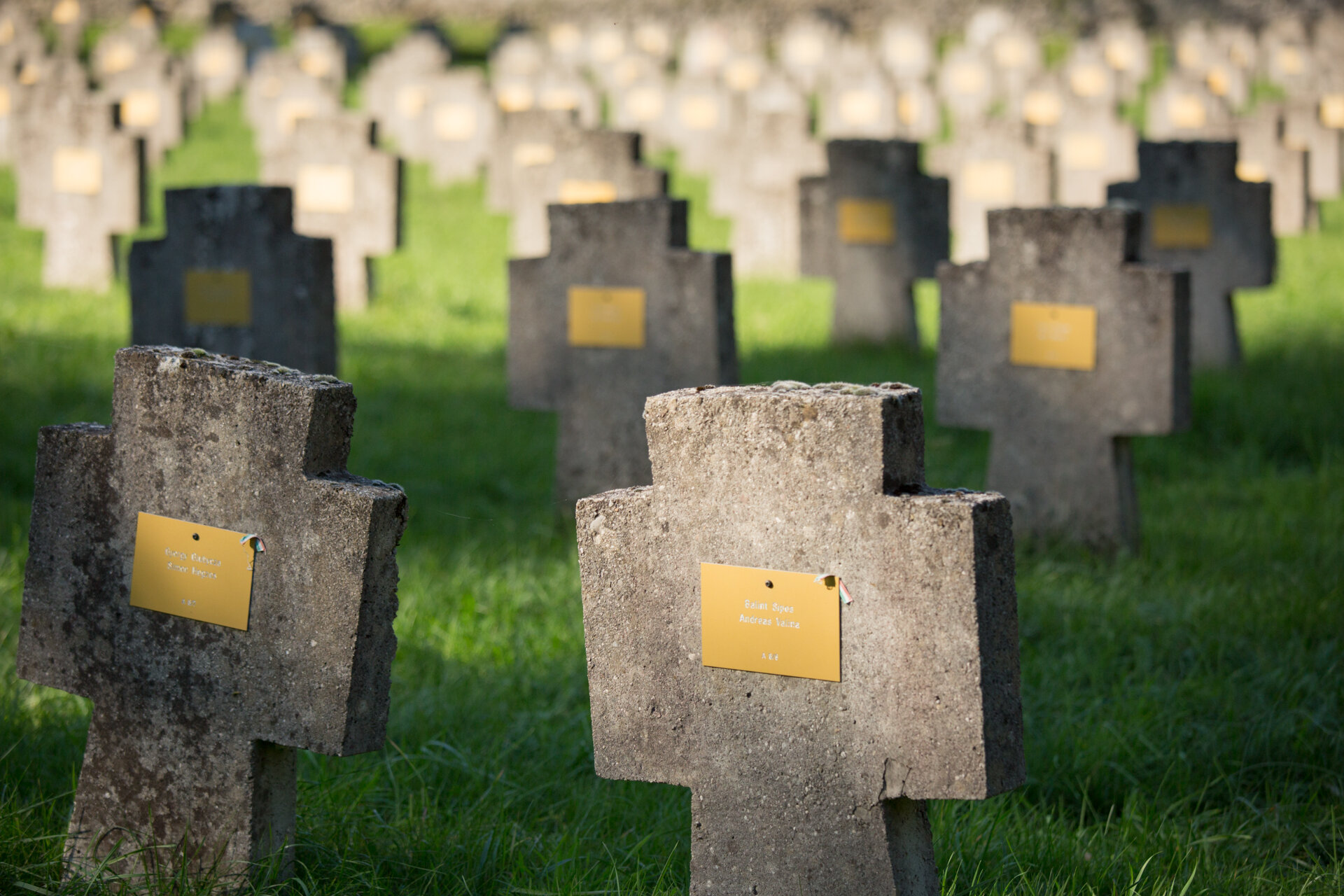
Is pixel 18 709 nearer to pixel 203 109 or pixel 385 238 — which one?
pixel 385 238

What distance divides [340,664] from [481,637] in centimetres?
196

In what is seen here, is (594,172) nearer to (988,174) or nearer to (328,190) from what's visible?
(328,190)

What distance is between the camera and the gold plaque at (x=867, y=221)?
9.65m

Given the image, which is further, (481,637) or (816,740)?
(481,637)

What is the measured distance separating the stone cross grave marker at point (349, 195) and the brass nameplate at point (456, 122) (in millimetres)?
7030

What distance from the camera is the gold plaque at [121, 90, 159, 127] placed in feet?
59.6

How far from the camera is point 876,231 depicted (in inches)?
383

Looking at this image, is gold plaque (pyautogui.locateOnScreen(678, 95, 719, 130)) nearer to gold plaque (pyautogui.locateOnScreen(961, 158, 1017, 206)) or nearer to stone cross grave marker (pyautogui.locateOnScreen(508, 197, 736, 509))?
gold plaque (pyautogui.locateOnScreen(961, 158, 1017, 206))

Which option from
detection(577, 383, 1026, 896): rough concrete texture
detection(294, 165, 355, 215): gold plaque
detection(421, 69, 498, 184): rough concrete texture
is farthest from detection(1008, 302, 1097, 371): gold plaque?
detection(421, 69, 498, 184): rough concrete texture

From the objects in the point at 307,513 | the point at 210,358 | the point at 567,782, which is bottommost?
the point at 567,782

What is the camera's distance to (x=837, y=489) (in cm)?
251

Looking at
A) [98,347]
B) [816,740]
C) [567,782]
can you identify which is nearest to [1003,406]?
[567,782]

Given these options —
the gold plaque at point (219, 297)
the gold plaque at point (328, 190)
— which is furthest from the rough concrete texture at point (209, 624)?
the gold plaque at point (328, 190)

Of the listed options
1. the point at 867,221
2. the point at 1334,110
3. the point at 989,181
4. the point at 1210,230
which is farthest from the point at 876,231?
the point at 1334,110
